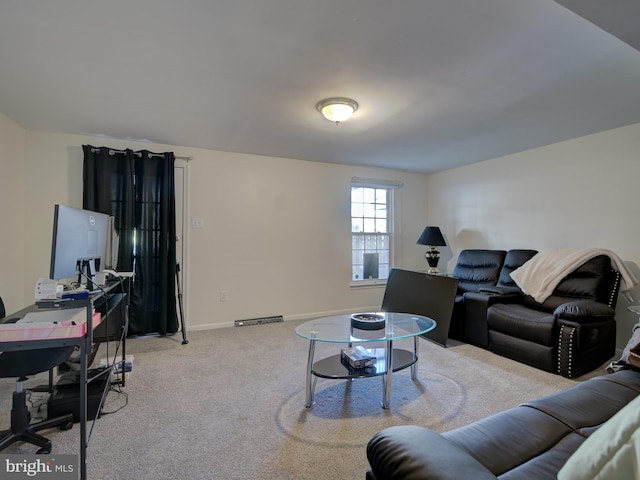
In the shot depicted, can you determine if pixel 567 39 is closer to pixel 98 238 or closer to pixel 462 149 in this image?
pixel 462 149

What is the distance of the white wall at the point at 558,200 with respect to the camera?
313 centimetres

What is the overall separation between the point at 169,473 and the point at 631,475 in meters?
1.75

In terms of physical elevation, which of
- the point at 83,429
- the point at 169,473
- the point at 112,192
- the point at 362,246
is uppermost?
the point at 112,192

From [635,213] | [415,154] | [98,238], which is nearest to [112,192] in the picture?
[98,238]

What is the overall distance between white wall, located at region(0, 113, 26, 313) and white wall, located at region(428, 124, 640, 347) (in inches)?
212

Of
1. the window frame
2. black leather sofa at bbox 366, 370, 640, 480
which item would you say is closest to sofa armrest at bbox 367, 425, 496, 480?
black leather sofa at bbox 366, 370, 640, 480

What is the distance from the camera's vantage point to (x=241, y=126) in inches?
123

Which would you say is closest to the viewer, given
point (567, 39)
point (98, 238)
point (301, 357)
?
point (567, 39)

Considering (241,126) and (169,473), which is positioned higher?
(241,126)

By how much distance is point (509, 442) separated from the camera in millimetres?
1119

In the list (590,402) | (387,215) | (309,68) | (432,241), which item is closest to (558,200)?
(432,241)

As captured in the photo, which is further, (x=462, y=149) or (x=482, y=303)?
(x=462, y=149)

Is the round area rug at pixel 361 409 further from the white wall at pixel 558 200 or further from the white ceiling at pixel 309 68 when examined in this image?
the white wall at pixel 558 200

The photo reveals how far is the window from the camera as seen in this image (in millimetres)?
4934
